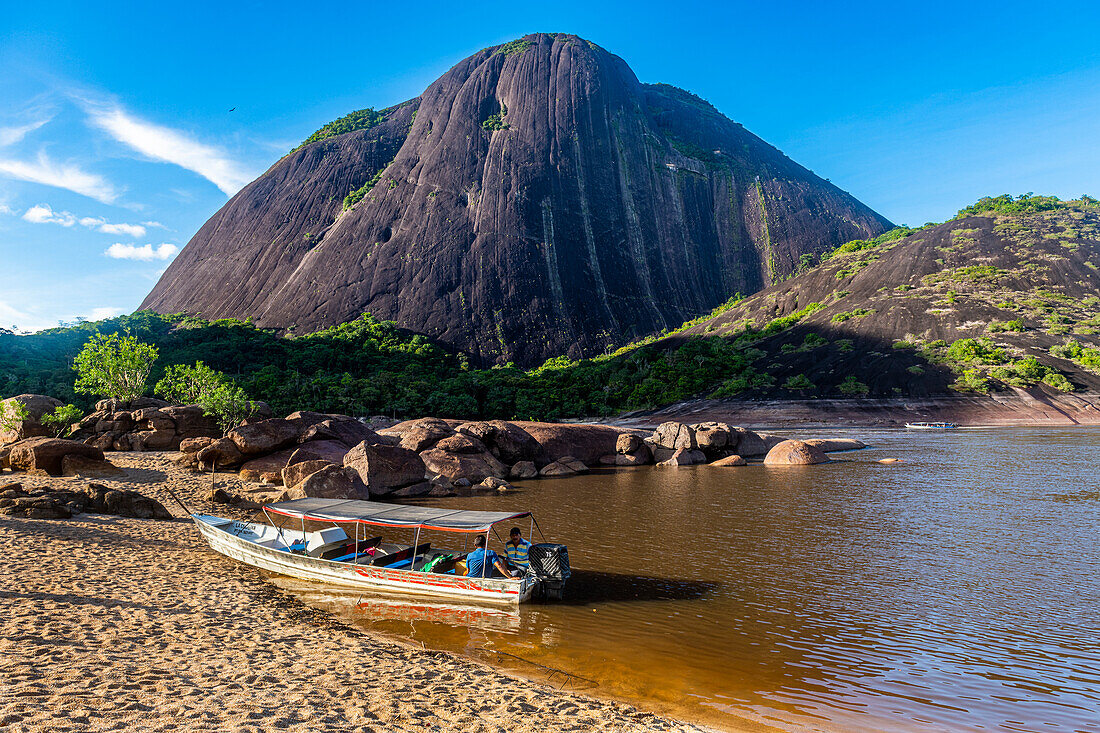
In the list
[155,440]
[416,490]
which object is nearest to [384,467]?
[416,490]

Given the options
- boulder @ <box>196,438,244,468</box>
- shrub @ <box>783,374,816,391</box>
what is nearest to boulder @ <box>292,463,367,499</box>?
boulder @ <box>196,438,244,468</box>

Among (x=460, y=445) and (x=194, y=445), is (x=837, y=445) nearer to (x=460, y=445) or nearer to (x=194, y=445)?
(x=460, y=445)

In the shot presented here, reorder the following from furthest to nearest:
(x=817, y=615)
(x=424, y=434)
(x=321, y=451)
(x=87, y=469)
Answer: (x=424, y=434) → (x=321, y=451) → (x=87, y=469) → (x=817, y=615)

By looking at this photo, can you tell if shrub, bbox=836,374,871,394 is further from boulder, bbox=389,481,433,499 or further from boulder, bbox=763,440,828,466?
boulder, bbox=389,481,433,499

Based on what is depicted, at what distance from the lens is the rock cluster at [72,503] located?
16891mm

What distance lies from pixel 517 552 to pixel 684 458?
27.2 metres

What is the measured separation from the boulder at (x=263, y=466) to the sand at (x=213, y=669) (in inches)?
570

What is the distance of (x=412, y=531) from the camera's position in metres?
20.5

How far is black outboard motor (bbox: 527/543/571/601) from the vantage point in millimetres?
12977

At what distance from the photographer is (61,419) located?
33094 millimetres

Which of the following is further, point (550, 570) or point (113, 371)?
point (113, 371)

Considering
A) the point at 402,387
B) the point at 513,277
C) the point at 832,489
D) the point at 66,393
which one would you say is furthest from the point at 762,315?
the point at 66,393

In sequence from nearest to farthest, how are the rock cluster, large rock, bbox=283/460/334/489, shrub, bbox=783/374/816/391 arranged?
1. the rock cluster
2. large rock, bbox=283/460/334/489
3. shrub, bbox=783/374/816/391

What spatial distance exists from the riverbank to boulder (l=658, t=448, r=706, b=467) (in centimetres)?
3146
